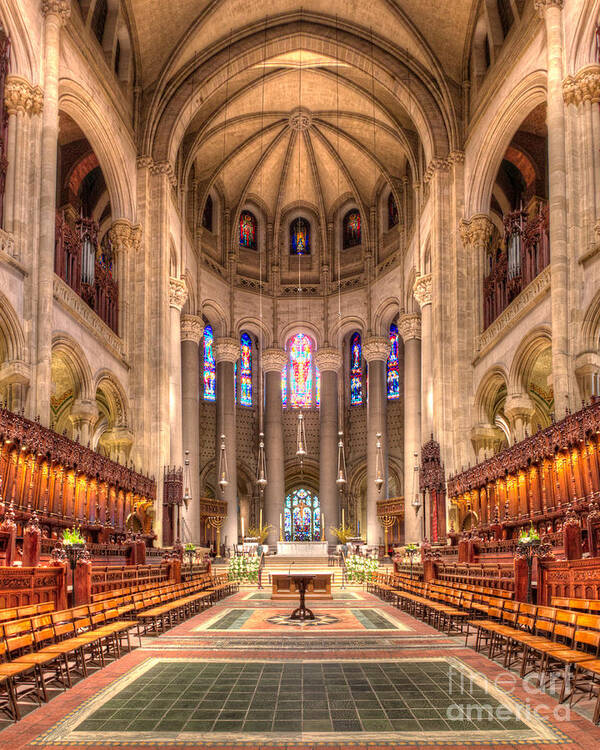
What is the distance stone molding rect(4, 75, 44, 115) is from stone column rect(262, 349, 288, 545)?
23859mm

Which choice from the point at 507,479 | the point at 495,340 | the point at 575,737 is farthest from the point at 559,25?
the point at 575,737

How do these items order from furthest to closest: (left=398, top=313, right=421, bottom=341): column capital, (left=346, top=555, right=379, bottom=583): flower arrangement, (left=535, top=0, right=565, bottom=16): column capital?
(left=398, top=313, right=421, bottom=341): column capital → (left=346, top=555, right=379, bottom=583): flower arrangement → (left=535, top=0, right=565, bottom=16): column capital

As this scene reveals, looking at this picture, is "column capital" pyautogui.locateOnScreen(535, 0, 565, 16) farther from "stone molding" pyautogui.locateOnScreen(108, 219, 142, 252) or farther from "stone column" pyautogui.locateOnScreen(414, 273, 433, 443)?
"stone molding" pyautogui.locateOnScreen(108, 219, 142, 252)

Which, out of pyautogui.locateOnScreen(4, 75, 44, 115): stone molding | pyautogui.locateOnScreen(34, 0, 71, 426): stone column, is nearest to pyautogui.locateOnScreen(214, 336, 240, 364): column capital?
pyautogui.locateOnScreen(34, 0, 71, 426): stone column

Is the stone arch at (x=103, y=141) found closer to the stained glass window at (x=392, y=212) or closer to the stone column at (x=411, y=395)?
the stone column at (x=411, y=395)

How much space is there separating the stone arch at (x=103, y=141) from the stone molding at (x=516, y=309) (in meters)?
13.3

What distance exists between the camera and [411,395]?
36.6m

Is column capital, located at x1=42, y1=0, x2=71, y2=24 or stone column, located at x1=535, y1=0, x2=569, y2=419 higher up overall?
column capital, located at x1=42, y1=0, x2=71, y2=24

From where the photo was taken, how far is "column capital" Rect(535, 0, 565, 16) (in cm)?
2020

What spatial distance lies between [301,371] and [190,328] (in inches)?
353

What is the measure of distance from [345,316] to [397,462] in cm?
841

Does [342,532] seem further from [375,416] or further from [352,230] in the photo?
[352,230]

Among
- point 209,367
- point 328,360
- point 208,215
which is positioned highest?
point 208,215

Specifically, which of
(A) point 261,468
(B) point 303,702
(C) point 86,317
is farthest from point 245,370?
(B) point 303,702
